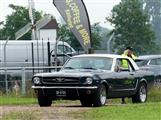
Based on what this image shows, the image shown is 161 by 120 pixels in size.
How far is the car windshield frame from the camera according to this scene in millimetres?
18084

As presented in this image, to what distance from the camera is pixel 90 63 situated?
18.2 m

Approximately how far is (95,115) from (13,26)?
45599 mm

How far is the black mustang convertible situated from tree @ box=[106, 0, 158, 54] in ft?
115

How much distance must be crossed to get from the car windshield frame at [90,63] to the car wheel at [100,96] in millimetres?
832

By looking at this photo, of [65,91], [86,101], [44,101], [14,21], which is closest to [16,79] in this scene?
[44,101]

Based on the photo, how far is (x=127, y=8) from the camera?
5538 cm

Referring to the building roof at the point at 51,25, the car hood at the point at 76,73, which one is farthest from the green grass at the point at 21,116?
the building roof at the point at 51,25

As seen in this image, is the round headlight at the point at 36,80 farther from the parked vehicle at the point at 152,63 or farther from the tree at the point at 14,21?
the tree at the point at 14,21

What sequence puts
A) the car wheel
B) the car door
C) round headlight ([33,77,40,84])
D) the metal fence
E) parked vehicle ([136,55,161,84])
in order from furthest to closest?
parked vehicle ([136,55,161,84]) < the metal fence < the car door < round headlight ([33,77,40,84]) < the car wheel

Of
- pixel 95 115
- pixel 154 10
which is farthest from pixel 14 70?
pixel 154 10

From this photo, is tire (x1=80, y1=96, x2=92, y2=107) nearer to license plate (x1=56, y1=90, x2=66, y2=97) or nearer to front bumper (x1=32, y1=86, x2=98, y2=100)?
front bumper (x1=32, y1=86, x2=98, y2=100)

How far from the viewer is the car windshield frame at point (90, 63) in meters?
18.1

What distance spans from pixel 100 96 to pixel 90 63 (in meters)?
1.35

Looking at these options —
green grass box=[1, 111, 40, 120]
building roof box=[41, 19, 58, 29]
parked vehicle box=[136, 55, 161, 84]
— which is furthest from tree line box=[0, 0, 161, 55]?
green grass box=[1, 111, 40, 120]
